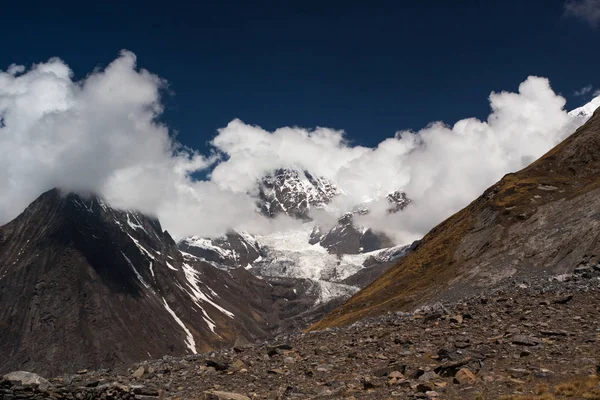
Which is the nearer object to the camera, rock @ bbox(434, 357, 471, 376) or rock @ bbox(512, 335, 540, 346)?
rock @ bbox(434, 357, 471, 376)

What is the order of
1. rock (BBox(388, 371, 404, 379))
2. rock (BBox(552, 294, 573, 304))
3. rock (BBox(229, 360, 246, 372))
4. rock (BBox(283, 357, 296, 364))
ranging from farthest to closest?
rock (BBox(552, 294, 573, 304))
rock (BBox(283, 357, 296, 364))
rock (BBox(229, 360, 246, 372))
rock (BBox(388, 371, 404, 379))

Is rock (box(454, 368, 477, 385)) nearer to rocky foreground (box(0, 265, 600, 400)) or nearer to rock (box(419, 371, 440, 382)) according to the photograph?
rocky foreground (box(0, 265, 600, 400))

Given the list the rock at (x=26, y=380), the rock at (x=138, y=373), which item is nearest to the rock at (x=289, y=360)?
the rock at (x=138, y=373)

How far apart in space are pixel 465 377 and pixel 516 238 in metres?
62.7

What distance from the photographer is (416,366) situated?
25875mm

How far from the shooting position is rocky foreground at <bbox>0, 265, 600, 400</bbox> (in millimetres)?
21969

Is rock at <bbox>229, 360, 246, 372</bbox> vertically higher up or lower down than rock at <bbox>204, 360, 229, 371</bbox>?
lower down

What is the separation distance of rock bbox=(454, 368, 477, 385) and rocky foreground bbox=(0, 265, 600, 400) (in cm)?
4

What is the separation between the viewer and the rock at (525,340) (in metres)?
25.8

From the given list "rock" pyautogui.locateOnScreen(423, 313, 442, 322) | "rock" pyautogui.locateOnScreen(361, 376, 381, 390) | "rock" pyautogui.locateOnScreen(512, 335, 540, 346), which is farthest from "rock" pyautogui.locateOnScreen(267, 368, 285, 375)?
"rock" pyautogui.locateOnScreen(423, 313, 442, 322)

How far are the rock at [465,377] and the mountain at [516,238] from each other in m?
33.8

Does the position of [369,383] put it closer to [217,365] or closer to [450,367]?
[450,367]

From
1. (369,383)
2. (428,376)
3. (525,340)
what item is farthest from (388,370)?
(525,340)

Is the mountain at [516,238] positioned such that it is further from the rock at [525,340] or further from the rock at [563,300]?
the rock at [525,340]
